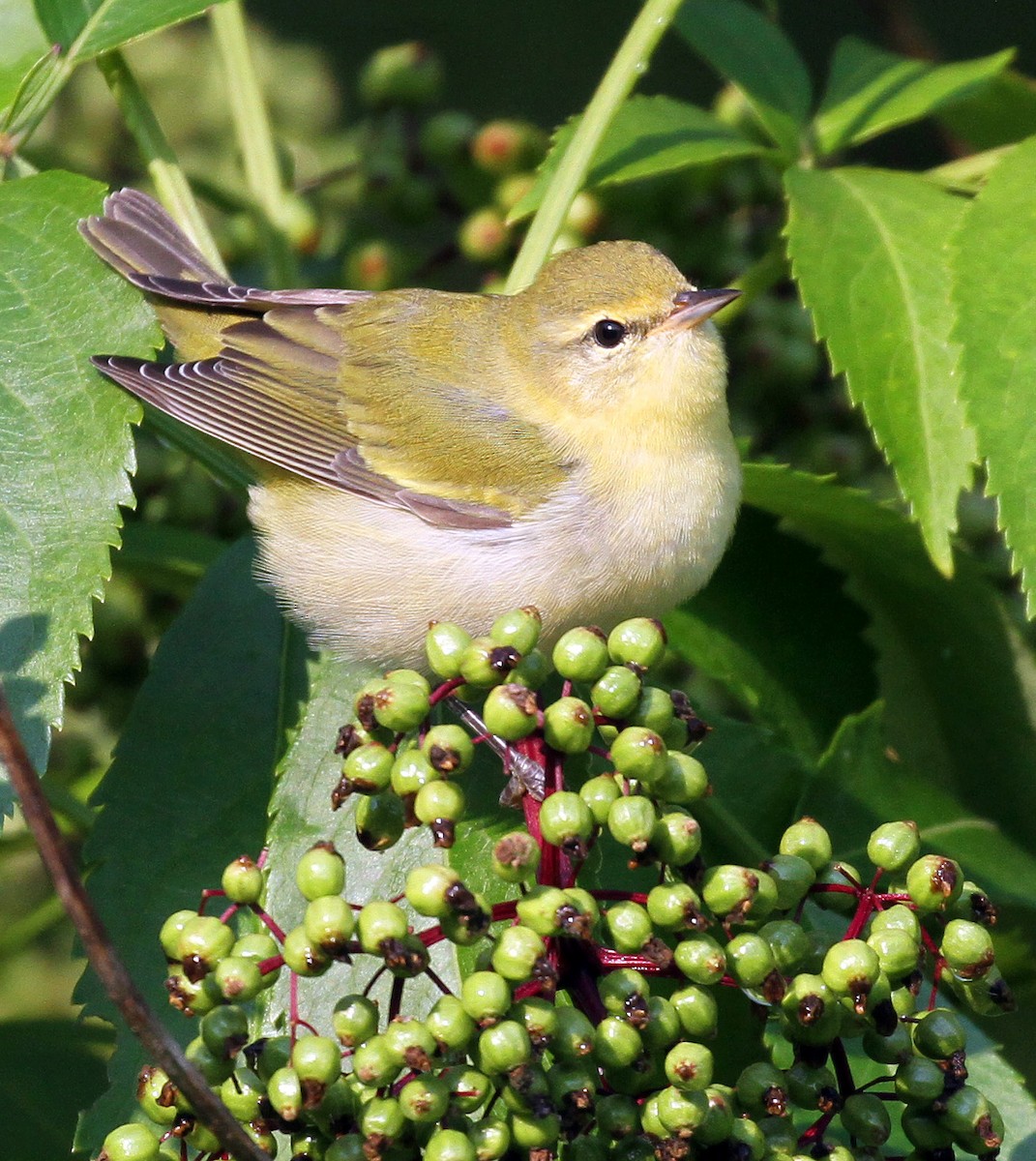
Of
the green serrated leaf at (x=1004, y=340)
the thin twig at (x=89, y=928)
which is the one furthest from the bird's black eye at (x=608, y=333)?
the thin twig at (x=89, y=928)

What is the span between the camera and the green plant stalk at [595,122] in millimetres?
2645

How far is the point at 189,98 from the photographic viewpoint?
416 centimetres

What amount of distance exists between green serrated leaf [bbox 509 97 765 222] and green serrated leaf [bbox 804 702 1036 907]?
111 cm

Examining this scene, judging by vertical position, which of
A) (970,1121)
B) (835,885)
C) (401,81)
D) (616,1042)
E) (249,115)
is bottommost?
(970,1121)

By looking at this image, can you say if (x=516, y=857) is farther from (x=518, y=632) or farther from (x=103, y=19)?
(x=103, y=19)

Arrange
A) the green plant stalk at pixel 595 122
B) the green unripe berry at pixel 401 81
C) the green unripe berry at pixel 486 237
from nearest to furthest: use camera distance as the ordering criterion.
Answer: the green plant stalk at pixel 595 122, the green unripe berry at pixel 486 237, the green unripe berry at pixel 401 81

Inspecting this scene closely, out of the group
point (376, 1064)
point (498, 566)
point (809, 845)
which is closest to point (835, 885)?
point (809, 845)

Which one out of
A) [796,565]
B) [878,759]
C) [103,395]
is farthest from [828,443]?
[103,395]

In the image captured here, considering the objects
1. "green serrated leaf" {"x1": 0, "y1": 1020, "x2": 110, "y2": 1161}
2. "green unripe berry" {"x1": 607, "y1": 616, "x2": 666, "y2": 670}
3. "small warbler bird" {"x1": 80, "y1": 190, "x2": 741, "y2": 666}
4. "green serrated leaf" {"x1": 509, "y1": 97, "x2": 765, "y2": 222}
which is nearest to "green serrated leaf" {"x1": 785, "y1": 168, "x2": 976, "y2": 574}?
"green serrated leaf" {"x1": 509, "y1": 97, "x2": 765, "y2": 222}

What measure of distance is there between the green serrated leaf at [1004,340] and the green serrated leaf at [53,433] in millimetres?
1354

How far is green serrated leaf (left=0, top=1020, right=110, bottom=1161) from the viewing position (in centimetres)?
260

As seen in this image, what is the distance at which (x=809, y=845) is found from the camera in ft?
5.88

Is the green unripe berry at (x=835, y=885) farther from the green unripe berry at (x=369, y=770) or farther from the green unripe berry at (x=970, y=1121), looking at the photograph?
the green unripe berry at (x=369, y=770)

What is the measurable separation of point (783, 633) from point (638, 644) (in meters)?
1.10
